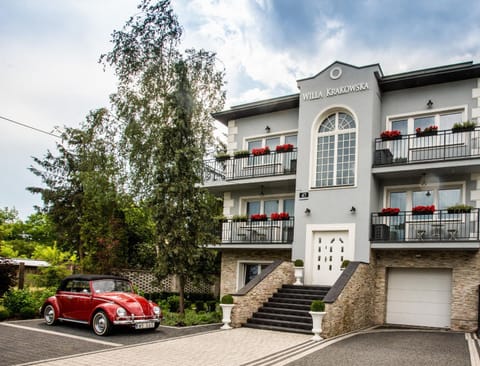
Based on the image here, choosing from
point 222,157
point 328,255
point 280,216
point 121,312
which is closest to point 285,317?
point 328,255

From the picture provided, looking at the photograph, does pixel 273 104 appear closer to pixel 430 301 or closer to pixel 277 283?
pixel 277 283

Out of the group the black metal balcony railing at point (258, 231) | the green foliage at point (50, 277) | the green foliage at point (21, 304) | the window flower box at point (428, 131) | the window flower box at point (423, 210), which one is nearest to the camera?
the green foliage at point (21, 304)

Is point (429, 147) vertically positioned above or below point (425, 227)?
above

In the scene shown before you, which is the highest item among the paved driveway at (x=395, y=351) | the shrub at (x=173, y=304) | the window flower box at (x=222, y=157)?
the window flower box at (x=222, y=157)

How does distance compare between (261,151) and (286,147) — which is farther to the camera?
(261,151)

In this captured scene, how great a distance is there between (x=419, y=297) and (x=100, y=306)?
10589mm

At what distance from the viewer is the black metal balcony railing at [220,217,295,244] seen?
18022 mm

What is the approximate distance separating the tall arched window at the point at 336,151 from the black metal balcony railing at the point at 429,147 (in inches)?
36.8

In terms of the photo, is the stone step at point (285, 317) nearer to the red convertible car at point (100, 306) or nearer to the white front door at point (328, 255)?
the white front door at point (328, 255)

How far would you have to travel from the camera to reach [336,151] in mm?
17172

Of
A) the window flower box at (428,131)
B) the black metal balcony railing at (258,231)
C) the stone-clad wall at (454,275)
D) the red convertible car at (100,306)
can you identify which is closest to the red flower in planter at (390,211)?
the stone-clad wall at (454,275)

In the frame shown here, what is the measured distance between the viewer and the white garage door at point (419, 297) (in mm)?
15438

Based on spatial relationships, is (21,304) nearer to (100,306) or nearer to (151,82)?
(100,306)

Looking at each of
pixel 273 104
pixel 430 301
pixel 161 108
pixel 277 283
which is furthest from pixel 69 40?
pixel 430 301
